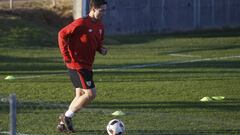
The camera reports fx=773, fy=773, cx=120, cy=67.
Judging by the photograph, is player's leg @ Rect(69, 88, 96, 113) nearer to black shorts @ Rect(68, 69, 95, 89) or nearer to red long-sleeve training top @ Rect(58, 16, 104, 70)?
black shorts @ Rect(68, 69, 95, 89)

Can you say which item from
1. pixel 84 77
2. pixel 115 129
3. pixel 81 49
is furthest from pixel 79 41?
pixel 115 129

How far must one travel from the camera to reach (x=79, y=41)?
1097 centimetres

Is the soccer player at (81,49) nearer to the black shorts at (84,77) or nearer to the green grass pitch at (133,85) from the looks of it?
the black shorts at (84,77)

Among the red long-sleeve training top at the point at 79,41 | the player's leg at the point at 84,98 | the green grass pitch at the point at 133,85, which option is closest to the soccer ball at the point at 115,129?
the green grass pitch at the point at 133,85

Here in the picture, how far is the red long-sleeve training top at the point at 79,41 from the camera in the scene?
10938 millimetres

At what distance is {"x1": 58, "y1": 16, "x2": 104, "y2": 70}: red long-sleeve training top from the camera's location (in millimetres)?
10938

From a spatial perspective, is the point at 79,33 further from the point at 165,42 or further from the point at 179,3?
the point at 179,3

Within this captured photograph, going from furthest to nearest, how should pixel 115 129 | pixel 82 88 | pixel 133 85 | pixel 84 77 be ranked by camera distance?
pixel 133 85 → pixel 82 88 → pixel 84 77 → pixel 115 129

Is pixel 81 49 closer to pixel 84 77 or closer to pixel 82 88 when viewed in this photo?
pixel 84 77

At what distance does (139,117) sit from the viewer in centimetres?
1235

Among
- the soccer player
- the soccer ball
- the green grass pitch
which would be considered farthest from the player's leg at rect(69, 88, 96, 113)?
the soccer ball

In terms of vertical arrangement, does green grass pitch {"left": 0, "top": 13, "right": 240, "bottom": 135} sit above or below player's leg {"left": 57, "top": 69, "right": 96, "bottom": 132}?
below

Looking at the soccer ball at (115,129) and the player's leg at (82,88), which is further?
the player's leg at (82,88)

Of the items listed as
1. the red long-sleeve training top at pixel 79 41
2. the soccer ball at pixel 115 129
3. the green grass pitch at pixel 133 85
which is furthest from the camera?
the green grass pitch at pixel 133 85
